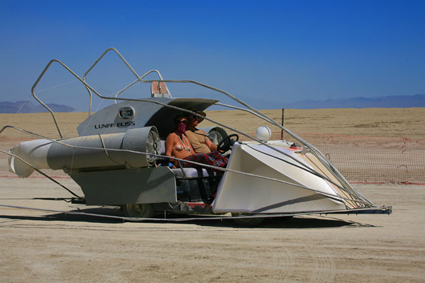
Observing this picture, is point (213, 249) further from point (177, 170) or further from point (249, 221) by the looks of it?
point (177, 170)

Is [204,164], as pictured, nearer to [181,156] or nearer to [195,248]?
[181,156]

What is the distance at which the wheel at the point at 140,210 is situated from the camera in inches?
371

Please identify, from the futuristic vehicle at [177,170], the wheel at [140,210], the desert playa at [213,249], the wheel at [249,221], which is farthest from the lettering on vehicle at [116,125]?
the wheel at [249,221]

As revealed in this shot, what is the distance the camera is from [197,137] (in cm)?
1030

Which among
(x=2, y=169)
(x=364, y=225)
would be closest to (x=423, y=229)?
(x=364, y=225)

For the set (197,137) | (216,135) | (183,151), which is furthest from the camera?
(216,135)

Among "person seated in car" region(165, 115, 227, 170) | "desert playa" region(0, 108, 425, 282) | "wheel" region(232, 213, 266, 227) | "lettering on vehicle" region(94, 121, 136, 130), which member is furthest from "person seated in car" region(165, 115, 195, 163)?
"wheel" region(232, 213, 266, 227)

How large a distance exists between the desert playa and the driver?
1.48 metres

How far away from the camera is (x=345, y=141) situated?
86.6 feet

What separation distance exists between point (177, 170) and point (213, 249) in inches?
88.1

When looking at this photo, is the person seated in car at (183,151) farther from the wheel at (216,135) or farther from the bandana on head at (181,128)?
the wheel at (216,135)

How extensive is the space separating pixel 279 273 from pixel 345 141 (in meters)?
21.2

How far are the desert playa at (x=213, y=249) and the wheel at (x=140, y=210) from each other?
20cm

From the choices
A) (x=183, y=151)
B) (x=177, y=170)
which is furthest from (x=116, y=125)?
(x=177, y=170)
